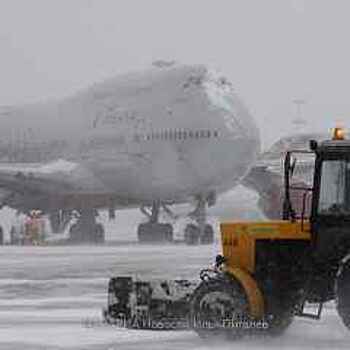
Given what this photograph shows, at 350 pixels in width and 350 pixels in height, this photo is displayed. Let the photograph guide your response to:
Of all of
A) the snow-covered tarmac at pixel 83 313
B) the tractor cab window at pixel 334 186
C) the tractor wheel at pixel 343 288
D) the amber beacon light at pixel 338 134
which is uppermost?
the amber beacon light at pixel 338 134

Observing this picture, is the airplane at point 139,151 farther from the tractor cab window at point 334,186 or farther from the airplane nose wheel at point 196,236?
the tractor cab window at point 334,186

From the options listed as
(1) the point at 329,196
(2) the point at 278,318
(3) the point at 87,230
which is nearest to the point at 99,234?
(3) the point at 87,230

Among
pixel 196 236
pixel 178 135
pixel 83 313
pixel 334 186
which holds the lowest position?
pixel 83 313

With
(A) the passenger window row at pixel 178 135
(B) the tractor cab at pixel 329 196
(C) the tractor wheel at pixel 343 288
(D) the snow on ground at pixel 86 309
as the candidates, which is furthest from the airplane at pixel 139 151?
(C) the tractor wheel at pixel 343 288

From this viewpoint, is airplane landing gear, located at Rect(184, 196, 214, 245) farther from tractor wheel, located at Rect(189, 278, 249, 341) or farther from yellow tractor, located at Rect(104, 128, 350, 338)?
tractor wheel, located at Rect(189, 278, 249, 341)

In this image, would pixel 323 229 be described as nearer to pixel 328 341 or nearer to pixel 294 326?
pixel 328 341

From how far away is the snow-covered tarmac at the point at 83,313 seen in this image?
1147 centimetres

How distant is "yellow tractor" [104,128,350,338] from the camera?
11.2m

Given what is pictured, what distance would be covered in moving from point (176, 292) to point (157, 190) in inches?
1119

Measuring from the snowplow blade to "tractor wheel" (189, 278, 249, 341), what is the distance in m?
0.64

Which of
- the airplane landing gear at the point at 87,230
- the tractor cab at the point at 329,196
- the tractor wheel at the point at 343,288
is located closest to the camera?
the tractor wheel at the point at 343,288

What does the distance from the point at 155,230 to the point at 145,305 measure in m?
30.1

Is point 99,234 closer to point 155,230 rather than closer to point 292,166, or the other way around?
point 155,230

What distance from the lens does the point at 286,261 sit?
38.0ft
